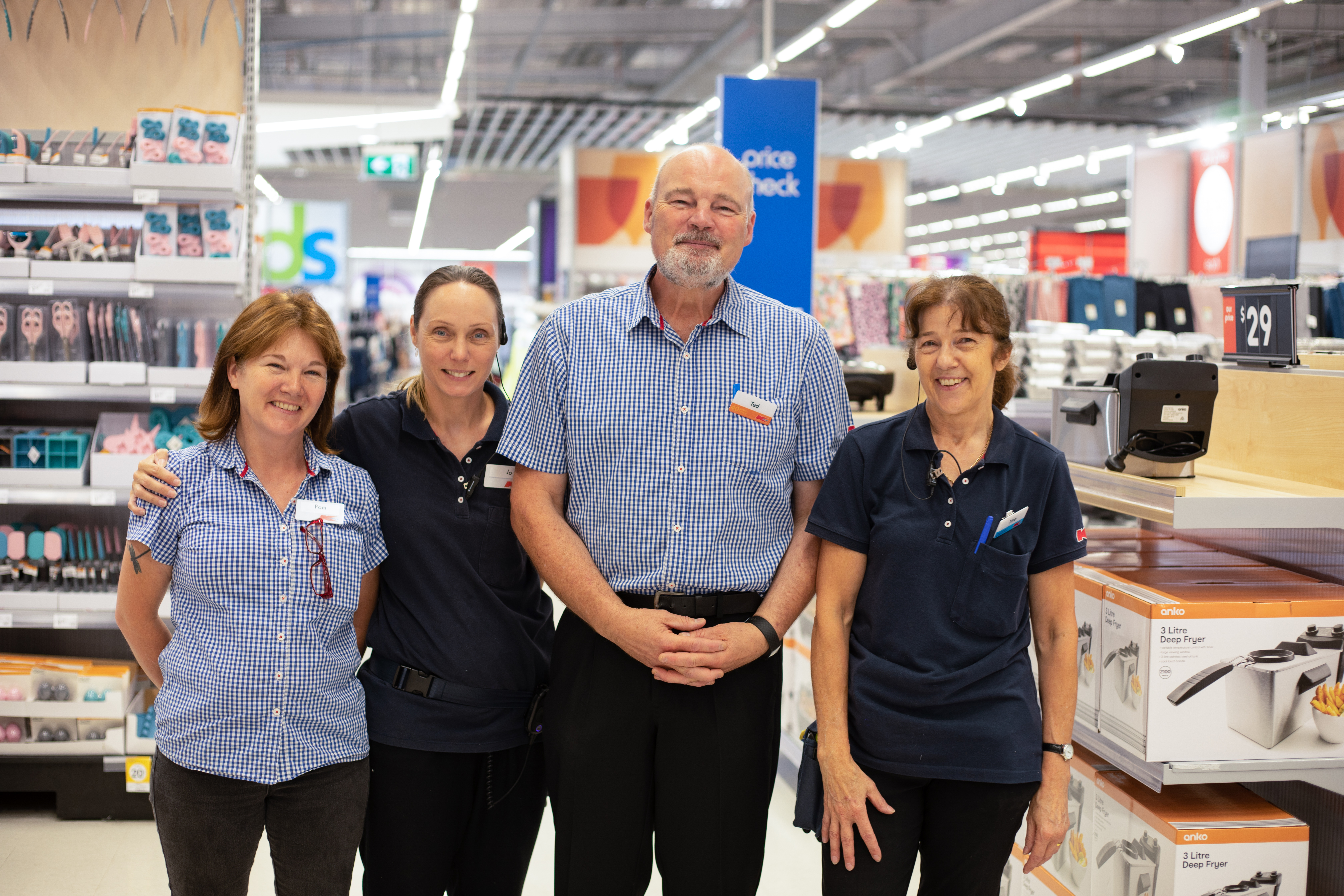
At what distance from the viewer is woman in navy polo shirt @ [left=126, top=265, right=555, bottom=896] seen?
222 cm

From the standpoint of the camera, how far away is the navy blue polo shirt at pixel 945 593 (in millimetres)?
1958

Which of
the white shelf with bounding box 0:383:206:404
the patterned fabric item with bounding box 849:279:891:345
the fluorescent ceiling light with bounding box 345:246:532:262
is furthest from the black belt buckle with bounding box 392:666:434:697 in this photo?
the fluorescent ceiling light with bounding box 345:246:532:262

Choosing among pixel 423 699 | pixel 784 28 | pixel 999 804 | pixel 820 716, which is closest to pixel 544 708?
pixel 423 699

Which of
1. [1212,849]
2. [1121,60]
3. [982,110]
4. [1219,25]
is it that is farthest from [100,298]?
[982,110]

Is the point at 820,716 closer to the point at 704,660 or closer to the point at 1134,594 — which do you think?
the point at 704,660

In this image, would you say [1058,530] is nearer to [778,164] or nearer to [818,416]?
[818,416]

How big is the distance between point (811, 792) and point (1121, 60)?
1099 cm

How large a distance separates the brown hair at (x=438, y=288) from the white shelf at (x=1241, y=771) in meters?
1.71

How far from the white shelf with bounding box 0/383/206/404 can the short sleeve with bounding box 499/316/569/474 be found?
227cm

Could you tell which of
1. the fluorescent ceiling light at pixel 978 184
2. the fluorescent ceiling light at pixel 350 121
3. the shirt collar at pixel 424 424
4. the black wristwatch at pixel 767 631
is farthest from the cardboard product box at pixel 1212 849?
the fluorescent ceiling light at pixel 978 184

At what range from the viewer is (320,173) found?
26.0 meters

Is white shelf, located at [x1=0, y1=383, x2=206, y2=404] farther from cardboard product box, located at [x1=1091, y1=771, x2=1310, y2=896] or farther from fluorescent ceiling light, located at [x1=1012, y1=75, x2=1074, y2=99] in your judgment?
fluorescent ceiling light, located at [x1=1012, y1=75, x2=1074, y2=99]

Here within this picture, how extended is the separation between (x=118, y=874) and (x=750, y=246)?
191 inches

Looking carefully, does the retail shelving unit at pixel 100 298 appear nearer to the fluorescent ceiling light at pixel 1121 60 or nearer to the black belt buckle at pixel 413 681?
the black belt buckle at pixel 413 681
